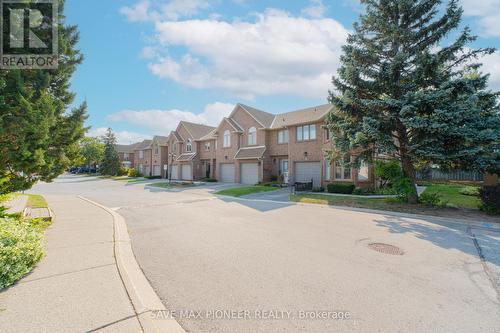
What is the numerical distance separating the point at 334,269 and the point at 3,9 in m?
10.7

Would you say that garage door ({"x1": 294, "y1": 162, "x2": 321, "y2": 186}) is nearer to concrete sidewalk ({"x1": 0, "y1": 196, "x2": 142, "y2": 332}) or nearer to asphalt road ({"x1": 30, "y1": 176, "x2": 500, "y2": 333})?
asphalt road ({"x1": 30, "y1": 176, "x2": 500, "y2": 333})

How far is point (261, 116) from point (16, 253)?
26.9m

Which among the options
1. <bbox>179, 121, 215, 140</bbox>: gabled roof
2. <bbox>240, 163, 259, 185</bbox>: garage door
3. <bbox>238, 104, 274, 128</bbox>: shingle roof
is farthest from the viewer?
<bbox>179, 121, 215, 140</bbox>: gabled roof

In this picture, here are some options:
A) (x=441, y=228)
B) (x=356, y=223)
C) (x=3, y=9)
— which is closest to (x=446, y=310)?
(x=356, y=223)

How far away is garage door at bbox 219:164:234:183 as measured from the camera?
3030 cm

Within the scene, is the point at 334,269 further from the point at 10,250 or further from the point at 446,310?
the point at 10,250

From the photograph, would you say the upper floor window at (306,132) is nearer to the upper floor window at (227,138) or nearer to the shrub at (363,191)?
the shrub at (363,191)

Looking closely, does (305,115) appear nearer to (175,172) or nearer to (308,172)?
(308,172)

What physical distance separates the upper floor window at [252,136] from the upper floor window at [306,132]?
6185 millimetres

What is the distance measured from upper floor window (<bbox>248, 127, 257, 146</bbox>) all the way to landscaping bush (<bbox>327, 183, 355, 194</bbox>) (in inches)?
451

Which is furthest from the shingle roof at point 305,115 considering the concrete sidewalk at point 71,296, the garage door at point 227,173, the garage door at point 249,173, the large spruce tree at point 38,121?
the concrete sidewalk at point 71,296

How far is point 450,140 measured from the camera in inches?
448

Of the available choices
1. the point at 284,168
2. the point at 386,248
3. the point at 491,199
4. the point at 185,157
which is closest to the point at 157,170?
the point at 185,157

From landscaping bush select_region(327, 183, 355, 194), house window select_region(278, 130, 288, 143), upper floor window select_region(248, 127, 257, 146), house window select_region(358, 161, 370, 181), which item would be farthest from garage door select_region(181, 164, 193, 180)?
house window select_region(358, 161, 370, 181)
